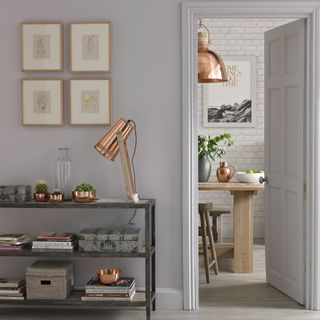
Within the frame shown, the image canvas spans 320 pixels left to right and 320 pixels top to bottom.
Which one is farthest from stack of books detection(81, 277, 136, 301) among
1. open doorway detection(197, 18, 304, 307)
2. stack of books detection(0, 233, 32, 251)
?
open doorway detection(197, 18, 304, 307)

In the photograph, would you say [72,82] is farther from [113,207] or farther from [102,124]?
[113,207]

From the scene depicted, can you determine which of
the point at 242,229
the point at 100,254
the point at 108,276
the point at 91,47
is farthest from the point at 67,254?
the point at 242,229

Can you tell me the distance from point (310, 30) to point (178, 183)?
152 cm

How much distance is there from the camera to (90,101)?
5383 mm

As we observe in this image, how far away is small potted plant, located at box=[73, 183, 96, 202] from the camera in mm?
5074

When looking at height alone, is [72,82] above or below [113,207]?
above

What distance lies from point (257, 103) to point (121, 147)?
3.96 m

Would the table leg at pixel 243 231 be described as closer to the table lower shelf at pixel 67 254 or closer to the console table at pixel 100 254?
the console table at pixel 100 254

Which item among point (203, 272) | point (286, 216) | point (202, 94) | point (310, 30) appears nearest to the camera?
point (310, 30)

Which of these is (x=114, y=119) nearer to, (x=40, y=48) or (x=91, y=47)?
(x=91, y=47)

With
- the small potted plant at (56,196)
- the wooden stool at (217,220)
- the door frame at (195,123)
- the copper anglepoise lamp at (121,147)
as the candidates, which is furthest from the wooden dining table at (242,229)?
the small potted plant at (56,196)

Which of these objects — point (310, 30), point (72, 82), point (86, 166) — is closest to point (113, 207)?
point (86, 166)

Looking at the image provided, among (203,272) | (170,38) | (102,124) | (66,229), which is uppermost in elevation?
(170,38)

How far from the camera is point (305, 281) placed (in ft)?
18.2
